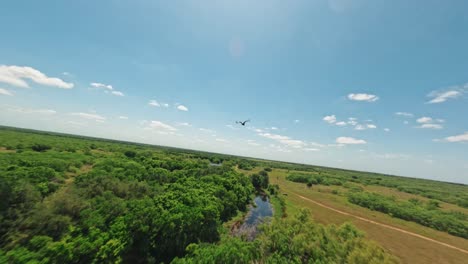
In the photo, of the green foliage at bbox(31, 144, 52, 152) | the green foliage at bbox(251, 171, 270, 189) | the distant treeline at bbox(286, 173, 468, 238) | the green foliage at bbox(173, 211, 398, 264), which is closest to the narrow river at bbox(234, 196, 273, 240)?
the green foliage at bbox(173, 211, 398, 264)

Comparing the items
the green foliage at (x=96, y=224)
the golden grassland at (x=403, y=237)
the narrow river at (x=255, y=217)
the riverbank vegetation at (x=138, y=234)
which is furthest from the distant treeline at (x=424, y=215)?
the green foliage at (x=96, y=224)

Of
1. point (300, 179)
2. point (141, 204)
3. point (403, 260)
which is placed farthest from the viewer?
point (300, 179)

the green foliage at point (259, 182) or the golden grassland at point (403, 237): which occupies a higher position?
the green foliage at point (259, 182)

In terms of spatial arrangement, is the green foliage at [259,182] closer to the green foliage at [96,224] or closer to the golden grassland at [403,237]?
the golden grassland at [403,237]

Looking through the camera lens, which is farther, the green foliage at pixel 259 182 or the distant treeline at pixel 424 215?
the green foliage at pixel 259 182

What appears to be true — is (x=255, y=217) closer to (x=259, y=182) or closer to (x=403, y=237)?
(x=259, y=182)

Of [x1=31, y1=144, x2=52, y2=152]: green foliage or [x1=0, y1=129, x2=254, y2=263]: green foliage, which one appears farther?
[x1=31, y1=144, x2=52, y2=152]: green foliage

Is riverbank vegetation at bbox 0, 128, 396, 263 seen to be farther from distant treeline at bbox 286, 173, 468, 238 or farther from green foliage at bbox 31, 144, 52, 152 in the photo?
green foliage at bbox 31, 144, 52, 152

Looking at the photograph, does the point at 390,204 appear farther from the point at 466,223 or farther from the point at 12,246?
the point at 12,246

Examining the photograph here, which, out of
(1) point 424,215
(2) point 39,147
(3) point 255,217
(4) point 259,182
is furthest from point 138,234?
(2) point 39,147

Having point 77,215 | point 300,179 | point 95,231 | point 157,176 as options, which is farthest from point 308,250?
point 300,179

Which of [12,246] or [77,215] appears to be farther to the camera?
[77,215]
